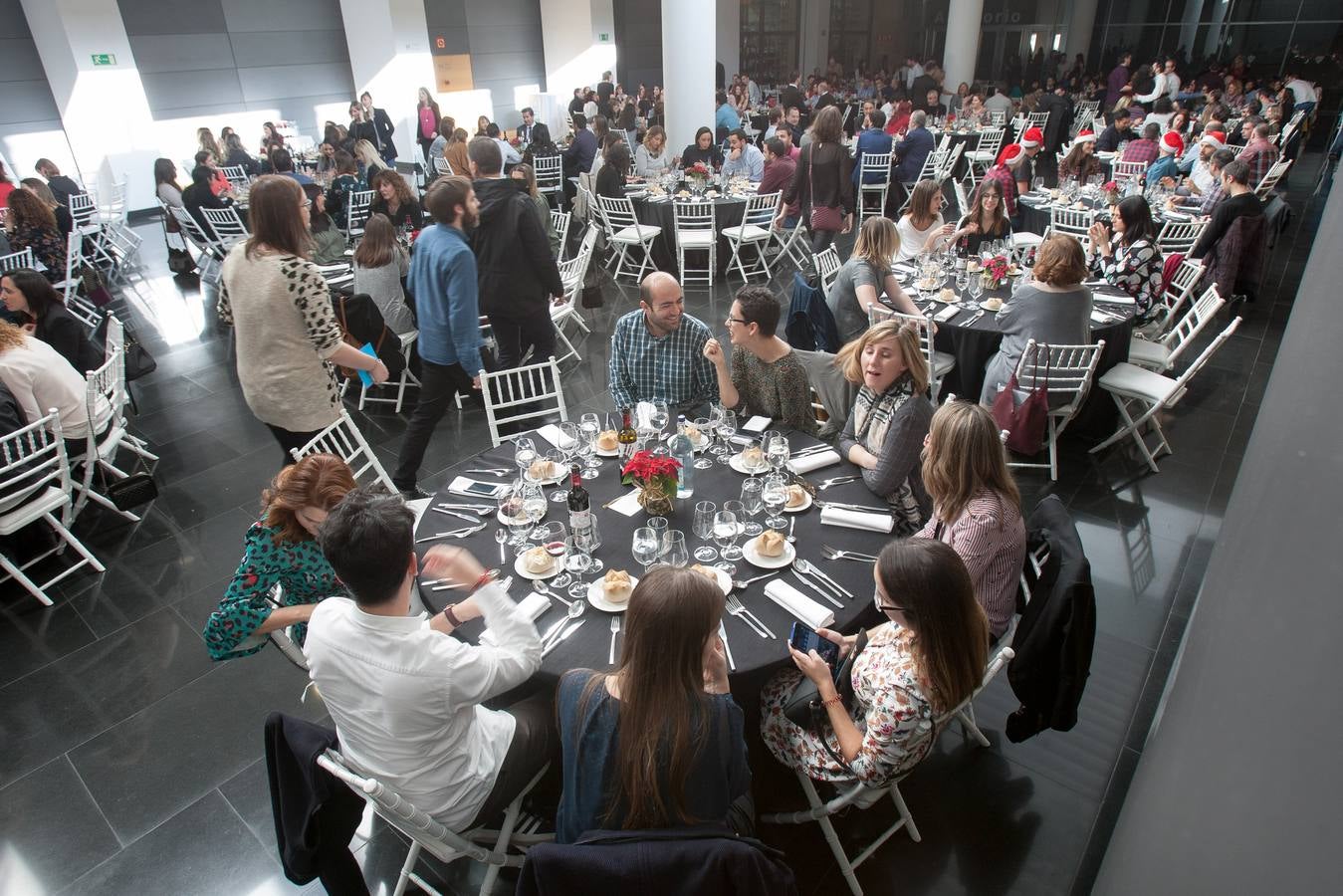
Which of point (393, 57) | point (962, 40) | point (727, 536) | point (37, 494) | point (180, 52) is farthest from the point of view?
point (962, 40)

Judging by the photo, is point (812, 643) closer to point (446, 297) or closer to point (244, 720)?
point (244, 720)

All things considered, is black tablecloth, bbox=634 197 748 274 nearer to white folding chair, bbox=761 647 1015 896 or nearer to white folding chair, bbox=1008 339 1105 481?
white folding chair, bbox=1008 339 1105 481

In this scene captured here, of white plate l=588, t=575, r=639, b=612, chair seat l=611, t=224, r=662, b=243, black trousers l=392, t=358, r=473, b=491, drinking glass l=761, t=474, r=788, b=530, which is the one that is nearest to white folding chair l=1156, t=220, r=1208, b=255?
chair seat l=611, t=224, r=662, b=243

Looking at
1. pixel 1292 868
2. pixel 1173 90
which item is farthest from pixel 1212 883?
pixel 1173 90

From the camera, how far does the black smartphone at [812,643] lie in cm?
236

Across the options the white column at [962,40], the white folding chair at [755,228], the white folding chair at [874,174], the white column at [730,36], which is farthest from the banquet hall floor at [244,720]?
the white column at [730,36]

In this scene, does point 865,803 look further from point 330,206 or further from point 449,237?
point 330,206

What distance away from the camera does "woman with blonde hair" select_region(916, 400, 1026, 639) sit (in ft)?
8.41

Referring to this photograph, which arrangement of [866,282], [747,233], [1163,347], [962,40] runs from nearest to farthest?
[866,282], [1163,347], [747,233], [962,40]

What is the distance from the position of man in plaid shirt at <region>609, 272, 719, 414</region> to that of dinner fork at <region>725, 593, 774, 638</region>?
144cm

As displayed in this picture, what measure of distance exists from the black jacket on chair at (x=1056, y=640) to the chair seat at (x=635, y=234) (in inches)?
243

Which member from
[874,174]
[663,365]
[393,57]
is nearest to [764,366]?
[663,365]

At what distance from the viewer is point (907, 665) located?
2.06 meters

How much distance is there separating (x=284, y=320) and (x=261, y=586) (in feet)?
4.79
